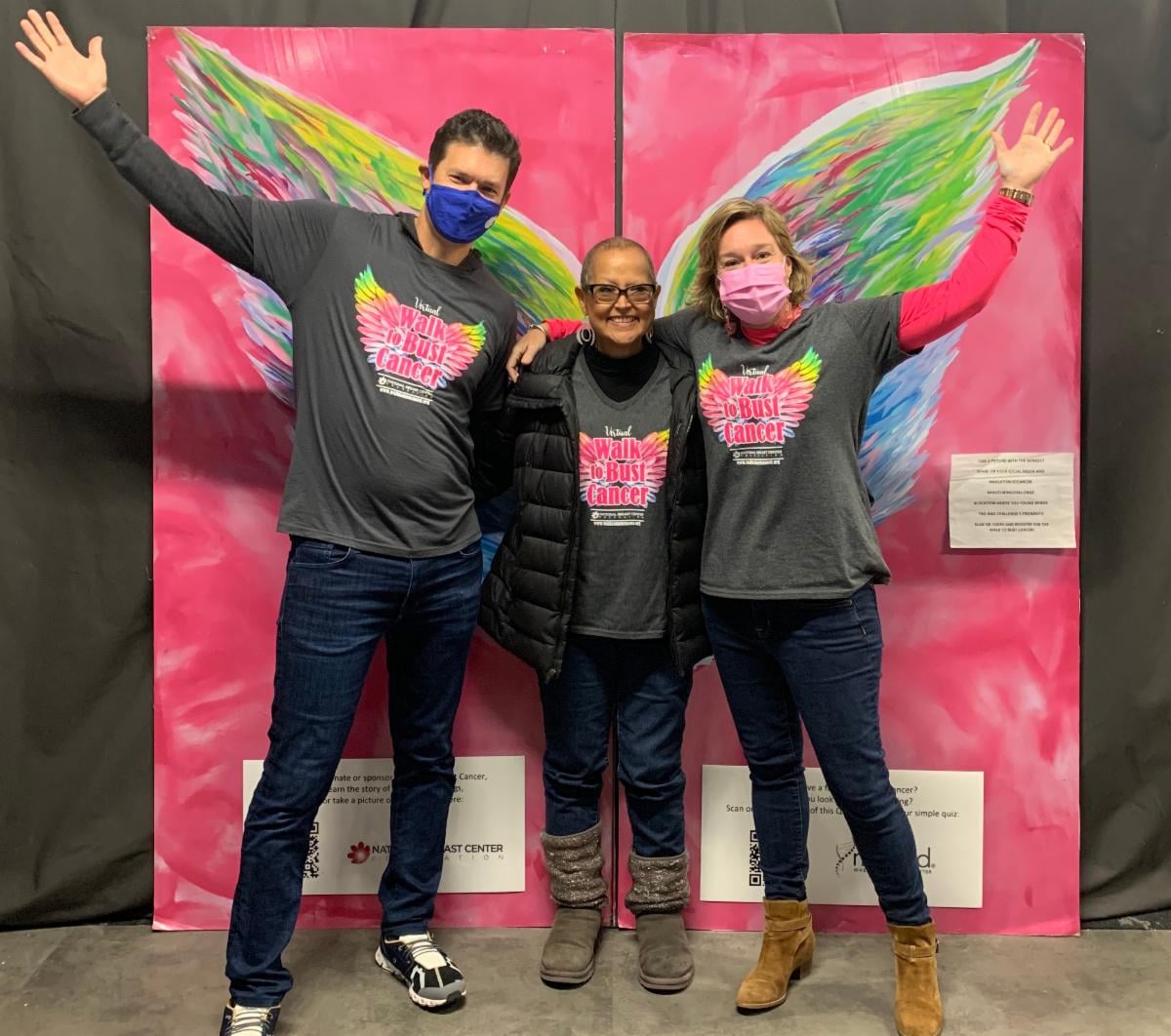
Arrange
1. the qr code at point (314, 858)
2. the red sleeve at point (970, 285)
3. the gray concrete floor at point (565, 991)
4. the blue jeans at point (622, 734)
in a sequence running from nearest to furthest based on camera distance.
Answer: the red sleeve at point (970, 285) < the gray concrete floor at point (565, 991) < the blue jeans at point (622, 734) < the qr code at point (314, 858)

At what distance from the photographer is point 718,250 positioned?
5.65 ft

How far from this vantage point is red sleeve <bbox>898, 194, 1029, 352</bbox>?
158 centimetres

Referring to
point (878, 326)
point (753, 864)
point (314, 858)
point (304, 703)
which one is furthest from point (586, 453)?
point (314, 858)

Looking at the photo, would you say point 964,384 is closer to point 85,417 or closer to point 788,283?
point 788,283

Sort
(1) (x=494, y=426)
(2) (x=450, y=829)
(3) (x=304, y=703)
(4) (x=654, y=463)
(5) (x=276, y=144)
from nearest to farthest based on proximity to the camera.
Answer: (3) (x=304, y=703)
(4) (x=654, y=463)
(1) (x=494, y=426)
(5) (x=276, y=144)
(2) (x=450, y=829)

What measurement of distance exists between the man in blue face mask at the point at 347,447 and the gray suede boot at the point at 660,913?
2.32ft

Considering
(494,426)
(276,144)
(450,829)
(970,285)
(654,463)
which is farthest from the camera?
(450,829)

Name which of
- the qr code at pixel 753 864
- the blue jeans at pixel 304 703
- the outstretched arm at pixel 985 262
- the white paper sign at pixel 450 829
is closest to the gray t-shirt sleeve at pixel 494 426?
the blue jeans at pixel 304 703

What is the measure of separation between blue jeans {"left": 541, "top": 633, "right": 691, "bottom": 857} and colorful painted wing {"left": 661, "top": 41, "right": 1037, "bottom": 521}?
800 millimetres

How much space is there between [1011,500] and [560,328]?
109 centimetres

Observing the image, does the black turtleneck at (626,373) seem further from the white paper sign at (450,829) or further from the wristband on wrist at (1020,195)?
the white paper sign at (450,829)

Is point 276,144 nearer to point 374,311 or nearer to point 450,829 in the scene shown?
point 374,311

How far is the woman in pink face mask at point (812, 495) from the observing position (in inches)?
64.4

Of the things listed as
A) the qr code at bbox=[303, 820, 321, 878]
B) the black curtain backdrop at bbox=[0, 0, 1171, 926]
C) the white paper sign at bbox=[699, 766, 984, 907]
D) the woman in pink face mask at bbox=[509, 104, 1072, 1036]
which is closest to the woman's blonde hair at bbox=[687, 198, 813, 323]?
the woman in pink face mask at bbox=[509, 104, 1072, 1036]
